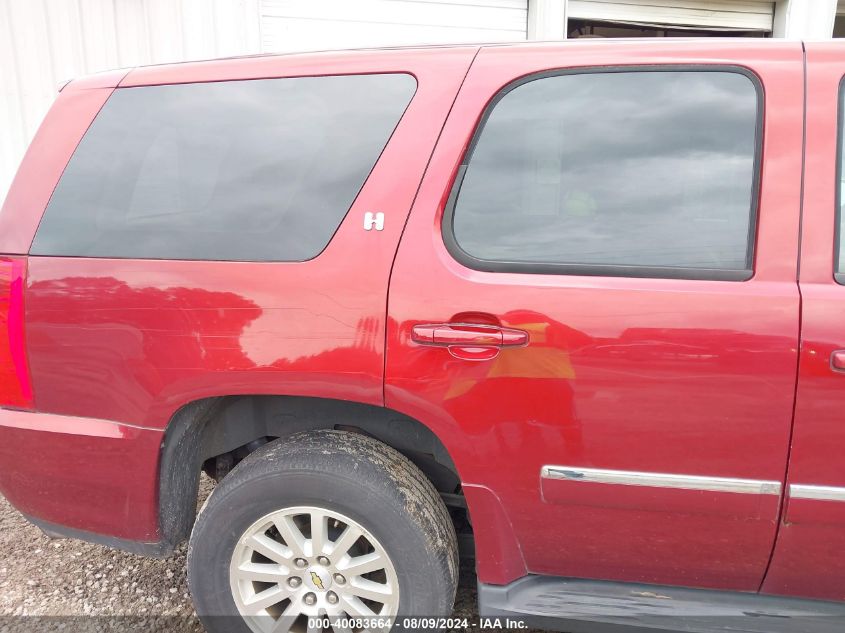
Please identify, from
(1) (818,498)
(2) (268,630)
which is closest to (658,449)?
(1) (818,498)

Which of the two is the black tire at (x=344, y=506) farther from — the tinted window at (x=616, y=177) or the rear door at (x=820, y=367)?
the rear door at (x=820, y=367)

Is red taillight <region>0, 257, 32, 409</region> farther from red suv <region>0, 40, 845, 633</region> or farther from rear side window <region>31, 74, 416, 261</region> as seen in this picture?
rear side window <region>31, 74, 416, 261</region>

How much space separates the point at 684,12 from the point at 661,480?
6624 mm

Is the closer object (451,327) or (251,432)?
(451,327)

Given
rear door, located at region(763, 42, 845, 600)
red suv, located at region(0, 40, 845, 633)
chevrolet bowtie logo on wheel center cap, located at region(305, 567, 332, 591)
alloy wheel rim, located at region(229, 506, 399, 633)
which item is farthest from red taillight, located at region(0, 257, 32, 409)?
rear door, located at region(763, 42, 845, 600)

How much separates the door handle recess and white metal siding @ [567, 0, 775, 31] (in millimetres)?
5841

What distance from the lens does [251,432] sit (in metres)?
1.90

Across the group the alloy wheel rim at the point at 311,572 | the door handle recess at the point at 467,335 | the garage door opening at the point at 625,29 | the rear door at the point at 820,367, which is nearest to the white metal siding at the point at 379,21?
the garage door opening at the point at 625,29

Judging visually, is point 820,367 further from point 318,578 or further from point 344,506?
point 318,578

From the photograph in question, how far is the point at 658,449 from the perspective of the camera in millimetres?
1466

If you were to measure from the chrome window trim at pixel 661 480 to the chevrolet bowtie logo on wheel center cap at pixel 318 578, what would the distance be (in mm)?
723

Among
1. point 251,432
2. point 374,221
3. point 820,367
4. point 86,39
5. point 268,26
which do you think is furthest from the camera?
point 268,26

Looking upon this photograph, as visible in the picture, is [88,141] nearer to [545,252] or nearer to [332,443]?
[332,443]

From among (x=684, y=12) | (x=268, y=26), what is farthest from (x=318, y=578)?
(x=684, y=12)
